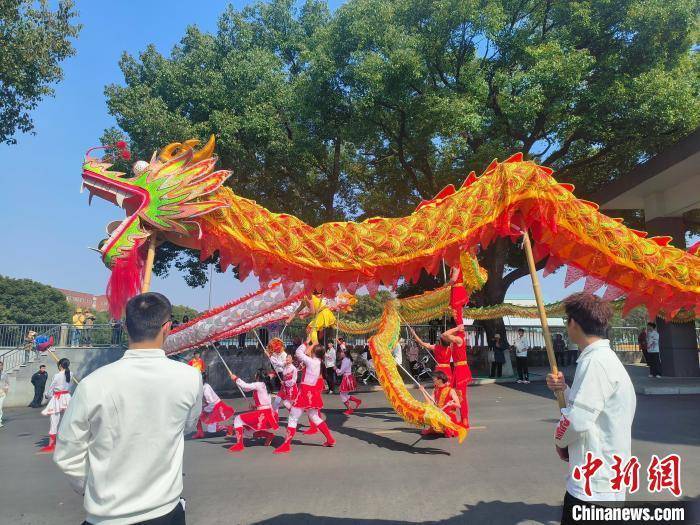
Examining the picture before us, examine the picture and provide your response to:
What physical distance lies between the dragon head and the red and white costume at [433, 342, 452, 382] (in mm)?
4678

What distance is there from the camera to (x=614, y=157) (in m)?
15.5

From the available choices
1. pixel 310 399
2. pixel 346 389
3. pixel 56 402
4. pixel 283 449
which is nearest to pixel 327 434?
pixel 310 399

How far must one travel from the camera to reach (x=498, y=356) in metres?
15.8

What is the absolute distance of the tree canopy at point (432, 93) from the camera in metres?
12.4

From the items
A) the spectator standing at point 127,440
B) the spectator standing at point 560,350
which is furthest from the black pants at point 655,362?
the spectator standing at point 127,440

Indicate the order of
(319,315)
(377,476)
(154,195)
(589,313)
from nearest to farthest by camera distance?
(589,313), (154,195), (377,476), (319,315)

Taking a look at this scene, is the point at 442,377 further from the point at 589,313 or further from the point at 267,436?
the point at 589,313

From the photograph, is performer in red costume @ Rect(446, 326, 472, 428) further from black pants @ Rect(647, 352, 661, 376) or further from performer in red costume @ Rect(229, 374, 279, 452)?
black pants @ Rect(647, 352, 661, 376)

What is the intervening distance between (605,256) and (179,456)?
446 centimetres

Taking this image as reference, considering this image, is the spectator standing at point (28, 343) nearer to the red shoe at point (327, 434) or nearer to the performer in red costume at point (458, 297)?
the red shoe at point (327, 434)

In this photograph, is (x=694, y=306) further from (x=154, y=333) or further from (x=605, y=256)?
(x=154, y=333)

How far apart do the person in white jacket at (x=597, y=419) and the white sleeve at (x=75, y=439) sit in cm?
215

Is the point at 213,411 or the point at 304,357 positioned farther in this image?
the point at 213,411

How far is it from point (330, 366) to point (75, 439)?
41.4 feet
